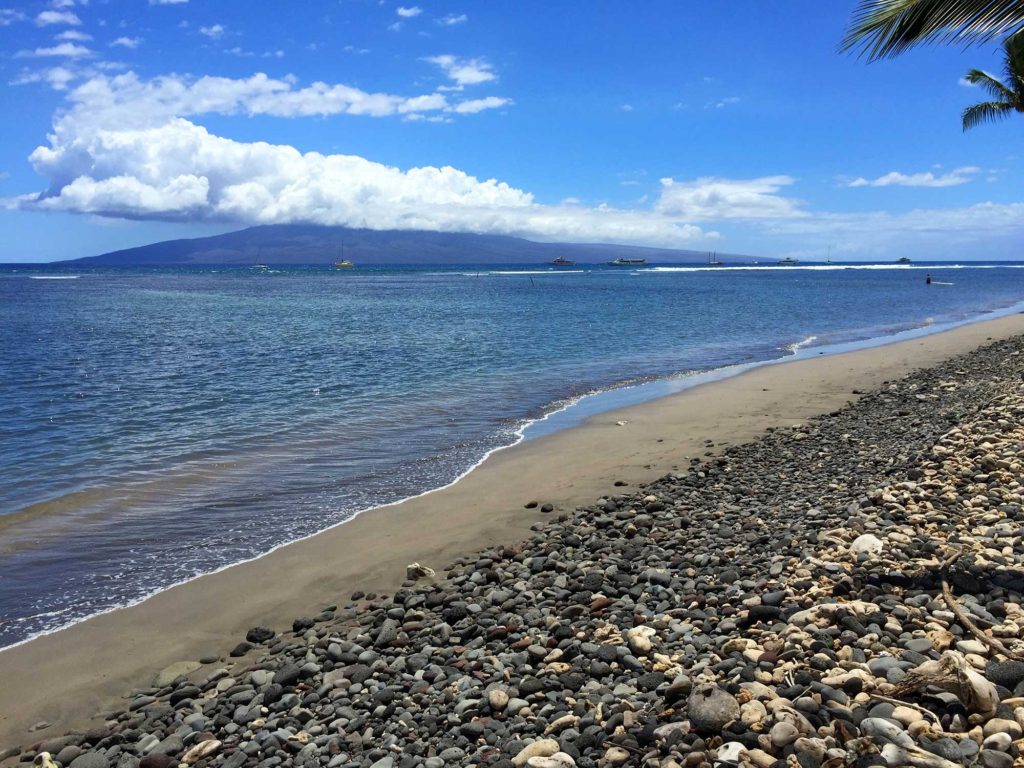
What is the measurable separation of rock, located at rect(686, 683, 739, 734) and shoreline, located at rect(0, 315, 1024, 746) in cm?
487

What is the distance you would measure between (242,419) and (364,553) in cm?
968

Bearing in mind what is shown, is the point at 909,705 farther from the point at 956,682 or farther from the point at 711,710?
the point at 711,710

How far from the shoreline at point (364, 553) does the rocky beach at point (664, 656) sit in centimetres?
36

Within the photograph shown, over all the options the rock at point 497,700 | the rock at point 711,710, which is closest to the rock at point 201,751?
the rock at point 497,700

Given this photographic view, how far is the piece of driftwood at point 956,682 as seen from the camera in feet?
12.7

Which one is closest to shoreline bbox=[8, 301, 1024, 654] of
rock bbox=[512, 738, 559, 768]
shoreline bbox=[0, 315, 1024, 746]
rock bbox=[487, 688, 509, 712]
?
shoreline bbox=[0, 315, 1024, 746]

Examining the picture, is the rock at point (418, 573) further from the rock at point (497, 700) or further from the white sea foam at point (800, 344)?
the white sea foam at point (800, 344)

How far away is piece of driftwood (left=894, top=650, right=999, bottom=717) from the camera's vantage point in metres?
3.86

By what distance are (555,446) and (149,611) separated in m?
8.59

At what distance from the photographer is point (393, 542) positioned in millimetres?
10047

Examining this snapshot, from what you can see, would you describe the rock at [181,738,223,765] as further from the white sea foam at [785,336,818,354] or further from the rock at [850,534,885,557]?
the white sea foam at [785,336,818,354]

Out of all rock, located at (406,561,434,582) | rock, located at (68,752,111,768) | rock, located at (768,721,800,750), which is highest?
rock, located at (768,721,800,750)

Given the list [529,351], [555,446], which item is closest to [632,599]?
[555,446]

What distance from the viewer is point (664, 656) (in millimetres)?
5395
